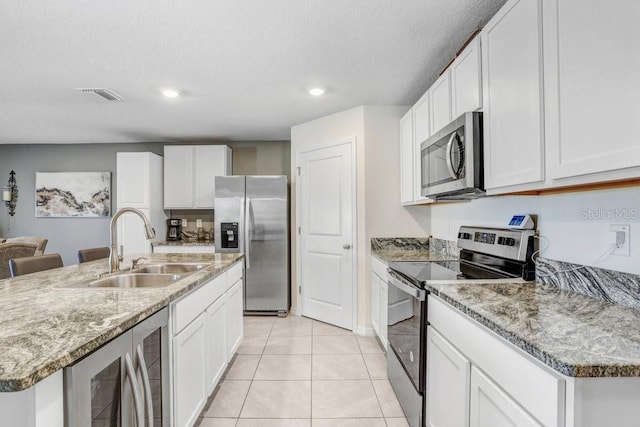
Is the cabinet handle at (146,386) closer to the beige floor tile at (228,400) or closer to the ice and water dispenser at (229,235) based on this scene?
the beige floor tile at (228,400)

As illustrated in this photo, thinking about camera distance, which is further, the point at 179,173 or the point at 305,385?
the point at 179,173

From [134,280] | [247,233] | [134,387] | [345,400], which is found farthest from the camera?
[247,233]

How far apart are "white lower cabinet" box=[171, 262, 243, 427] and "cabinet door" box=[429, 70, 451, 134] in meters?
1.81

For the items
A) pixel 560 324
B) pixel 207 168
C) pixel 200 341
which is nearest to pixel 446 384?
pixel 560 324

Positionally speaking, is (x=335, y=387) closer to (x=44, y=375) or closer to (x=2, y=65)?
(x=44, y=375)

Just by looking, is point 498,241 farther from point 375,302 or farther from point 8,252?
point 8,252

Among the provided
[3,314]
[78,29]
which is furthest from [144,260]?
[78,29]

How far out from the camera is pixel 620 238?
1248 millimetres

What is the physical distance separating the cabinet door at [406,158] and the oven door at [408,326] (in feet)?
3.63

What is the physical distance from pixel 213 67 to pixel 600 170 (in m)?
2.43

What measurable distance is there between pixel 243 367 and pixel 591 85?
2.66 meters

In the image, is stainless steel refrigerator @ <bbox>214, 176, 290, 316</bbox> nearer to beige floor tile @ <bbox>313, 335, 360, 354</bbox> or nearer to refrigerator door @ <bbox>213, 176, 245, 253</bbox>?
refrigerator door @ <bbox>213, 176, 245, 253</bbox>

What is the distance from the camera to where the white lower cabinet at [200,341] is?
1520 millimetres

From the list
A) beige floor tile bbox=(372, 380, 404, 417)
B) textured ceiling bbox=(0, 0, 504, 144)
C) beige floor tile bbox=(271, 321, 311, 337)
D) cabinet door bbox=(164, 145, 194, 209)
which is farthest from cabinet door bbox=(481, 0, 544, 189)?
cabinet door bbox=(164, 145, 194, 209)
